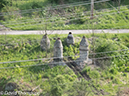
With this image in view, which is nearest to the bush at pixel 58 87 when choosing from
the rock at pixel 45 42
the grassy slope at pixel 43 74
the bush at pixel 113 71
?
the grassy slope at pixel 43 74

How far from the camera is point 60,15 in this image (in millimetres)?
24953

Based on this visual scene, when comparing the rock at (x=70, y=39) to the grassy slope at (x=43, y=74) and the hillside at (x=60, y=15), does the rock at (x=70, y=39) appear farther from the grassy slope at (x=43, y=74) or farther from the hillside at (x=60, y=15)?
the hillside at (x=60, y=15)

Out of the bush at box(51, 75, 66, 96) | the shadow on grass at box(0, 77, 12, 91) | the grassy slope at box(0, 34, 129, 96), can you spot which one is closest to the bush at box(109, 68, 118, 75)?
the grassy slope at box(0, 34, 129, 96)

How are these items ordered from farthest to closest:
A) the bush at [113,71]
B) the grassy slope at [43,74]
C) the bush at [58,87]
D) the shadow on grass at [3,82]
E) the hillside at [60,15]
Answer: the hillside at [60,15], the bush at [113,71], the shadow on grass at [3,82], the grassy slope at [43,74], the bush at [58,87]

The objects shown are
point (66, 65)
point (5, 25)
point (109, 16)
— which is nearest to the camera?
point (66, 65)

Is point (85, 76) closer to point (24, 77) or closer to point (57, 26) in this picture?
point (24, 77)

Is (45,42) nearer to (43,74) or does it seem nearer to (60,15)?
(43,74)

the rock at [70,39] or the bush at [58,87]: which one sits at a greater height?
the rock at [70,39]

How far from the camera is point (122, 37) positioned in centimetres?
2112

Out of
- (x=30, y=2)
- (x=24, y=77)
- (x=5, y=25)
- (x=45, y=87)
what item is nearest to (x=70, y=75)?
(x=45, y=87)

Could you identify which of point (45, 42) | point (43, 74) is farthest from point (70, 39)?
point (43, 74)

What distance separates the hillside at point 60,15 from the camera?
74.8ft

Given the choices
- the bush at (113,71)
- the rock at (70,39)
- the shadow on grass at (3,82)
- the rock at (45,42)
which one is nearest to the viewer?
the shadow on grass at (3,82)

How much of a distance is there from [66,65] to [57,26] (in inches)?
274
